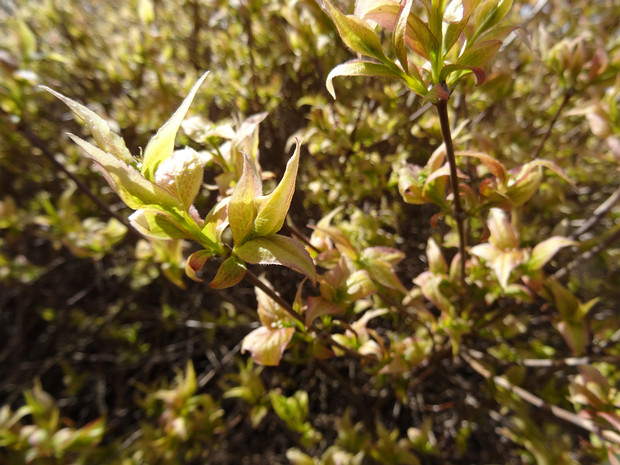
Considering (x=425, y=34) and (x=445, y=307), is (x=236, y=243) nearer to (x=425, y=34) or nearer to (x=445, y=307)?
(x=425, y=34)

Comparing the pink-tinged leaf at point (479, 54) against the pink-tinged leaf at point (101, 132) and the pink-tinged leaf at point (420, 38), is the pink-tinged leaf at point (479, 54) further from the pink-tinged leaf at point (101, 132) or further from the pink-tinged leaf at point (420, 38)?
the pink-tinged leaf at point (101, 132)

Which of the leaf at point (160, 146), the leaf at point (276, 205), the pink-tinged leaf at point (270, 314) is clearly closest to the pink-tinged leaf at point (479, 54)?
the leaf at point (276, 205)

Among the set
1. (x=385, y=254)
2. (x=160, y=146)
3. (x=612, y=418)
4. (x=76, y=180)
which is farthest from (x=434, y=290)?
(x=76, y=180)

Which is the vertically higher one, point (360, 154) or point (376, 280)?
point (360, 154)

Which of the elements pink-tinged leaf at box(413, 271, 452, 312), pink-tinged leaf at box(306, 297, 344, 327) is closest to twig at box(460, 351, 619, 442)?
pink-tinged leaf at box(413, 271, 452, 312)

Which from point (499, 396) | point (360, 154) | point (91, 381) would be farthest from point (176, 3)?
point (499, 396)

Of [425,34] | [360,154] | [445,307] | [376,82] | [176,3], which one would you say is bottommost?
[445,307]
